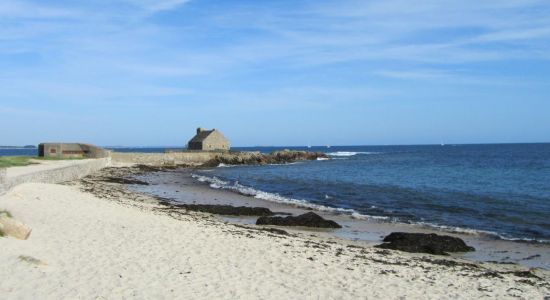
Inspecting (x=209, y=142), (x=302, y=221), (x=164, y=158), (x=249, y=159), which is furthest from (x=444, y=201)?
(x=209, y=142)

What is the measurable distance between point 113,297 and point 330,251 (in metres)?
5.94

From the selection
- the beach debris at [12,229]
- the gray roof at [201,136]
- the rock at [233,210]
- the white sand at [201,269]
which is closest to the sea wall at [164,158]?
the gray roof at [201,136]

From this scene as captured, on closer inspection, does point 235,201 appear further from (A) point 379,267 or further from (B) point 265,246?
(A) point 379,267

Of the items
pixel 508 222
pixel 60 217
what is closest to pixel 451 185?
pixel 508 222

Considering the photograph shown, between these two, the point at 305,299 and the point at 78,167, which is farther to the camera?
the point at 78,167

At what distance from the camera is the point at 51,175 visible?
27.2 m

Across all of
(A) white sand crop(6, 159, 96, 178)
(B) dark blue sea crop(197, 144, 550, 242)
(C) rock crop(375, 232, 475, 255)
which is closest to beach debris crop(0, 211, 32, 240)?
(C) rock crop(375, 232, 475, 255)

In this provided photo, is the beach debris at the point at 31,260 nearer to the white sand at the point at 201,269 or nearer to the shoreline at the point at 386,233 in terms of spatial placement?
the white sand at the point at 201,269

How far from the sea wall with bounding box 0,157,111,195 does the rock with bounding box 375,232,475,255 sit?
13156 millimetres

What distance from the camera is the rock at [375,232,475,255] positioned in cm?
1321

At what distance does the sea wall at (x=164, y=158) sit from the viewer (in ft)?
194

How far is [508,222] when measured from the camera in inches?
733

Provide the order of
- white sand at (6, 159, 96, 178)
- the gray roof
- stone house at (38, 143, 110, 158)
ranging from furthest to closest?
the gray roof
stone house at (38, 143, 110, 158)
white sand at (6, 159, 96, 178)

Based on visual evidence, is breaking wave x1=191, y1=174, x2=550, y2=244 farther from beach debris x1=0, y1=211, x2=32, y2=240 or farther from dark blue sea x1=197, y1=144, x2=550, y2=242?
beach debris x1=0, y1=211, x2=32, y2=240
